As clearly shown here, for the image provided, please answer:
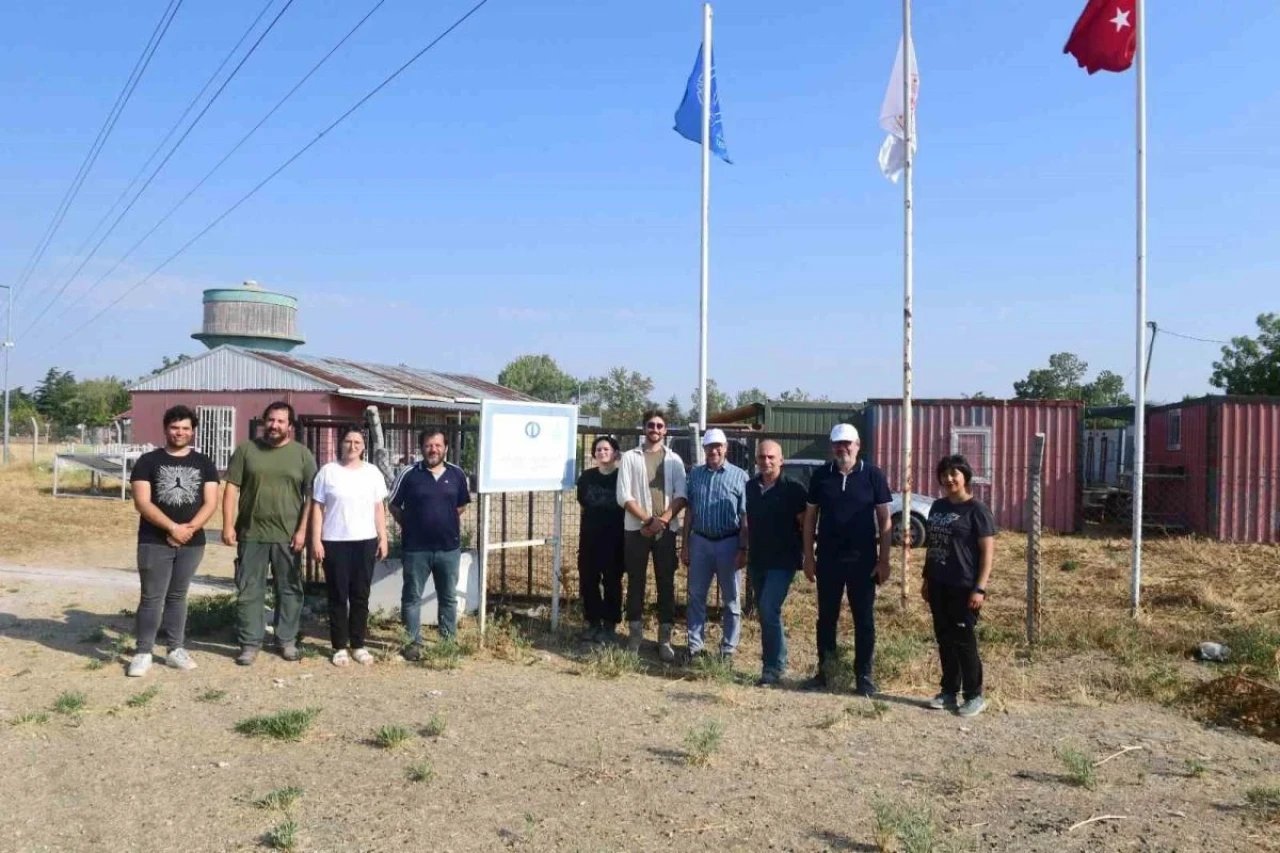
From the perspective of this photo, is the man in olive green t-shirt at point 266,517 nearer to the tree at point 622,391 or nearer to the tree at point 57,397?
the tree at point 622,391

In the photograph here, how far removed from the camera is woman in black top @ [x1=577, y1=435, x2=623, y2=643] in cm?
698

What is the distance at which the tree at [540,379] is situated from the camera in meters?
62.4

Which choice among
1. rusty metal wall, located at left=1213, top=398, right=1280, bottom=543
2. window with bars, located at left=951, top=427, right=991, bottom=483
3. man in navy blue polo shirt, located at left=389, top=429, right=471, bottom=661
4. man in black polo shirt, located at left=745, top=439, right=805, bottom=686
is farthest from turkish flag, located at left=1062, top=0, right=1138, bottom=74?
window with bars, located at left=951, top=427, right=991, bottom=483

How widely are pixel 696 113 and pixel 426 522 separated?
6.24m

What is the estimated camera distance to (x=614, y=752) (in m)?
4.81

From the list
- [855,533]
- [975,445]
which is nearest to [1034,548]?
[855,533]

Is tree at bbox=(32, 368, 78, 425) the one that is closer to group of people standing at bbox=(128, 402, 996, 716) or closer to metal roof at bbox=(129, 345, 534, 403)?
metal roof at bbox=(129, 345, 534, 403)

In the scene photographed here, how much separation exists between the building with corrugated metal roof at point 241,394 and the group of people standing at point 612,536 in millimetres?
16965

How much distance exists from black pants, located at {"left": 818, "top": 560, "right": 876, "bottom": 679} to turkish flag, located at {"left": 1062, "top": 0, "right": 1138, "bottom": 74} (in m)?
5.63

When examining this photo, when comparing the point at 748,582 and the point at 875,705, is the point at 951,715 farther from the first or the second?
the point at 748,582

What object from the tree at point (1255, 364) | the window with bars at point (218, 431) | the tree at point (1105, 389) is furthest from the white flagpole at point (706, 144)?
the tree at point (1105, 389)

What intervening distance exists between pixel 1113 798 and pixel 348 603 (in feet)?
15.8

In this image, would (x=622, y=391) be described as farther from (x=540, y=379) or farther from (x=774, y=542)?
(x=774, y=542)

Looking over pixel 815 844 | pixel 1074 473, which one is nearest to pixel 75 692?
pixel 815 844
